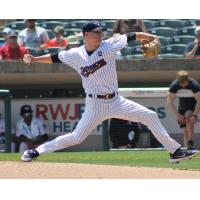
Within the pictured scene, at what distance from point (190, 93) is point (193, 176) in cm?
580

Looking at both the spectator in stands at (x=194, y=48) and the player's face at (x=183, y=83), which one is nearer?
the player's face at (x=183, y=83)

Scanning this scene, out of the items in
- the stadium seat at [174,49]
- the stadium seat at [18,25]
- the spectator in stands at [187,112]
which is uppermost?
the stadium seat at [18,25]

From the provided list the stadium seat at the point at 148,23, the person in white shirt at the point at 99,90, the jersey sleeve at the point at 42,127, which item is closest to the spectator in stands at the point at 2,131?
the jersey sleeve at the point at 42,127

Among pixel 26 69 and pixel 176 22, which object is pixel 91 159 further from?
pixel 176 22

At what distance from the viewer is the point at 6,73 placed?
13.2 meters

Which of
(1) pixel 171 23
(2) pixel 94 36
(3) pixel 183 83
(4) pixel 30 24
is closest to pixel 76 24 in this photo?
(4) pixel 30 24

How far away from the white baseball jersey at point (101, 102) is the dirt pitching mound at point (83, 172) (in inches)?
11.6

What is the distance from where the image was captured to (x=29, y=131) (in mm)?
12969

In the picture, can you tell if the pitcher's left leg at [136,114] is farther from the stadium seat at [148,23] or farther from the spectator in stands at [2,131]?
the stadium seat at [148,23]

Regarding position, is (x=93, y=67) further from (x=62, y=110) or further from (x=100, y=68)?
(x=62, y=110)

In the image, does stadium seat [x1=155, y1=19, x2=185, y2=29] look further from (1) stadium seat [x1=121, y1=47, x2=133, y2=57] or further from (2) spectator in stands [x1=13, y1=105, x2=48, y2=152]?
(2) spectator in stands [x1=13, y1=105, x2=48, y2=152]

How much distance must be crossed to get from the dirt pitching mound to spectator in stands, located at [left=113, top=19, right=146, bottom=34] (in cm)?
663

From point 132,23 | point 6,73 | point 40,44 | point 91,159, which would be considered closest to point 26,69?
point 6,73

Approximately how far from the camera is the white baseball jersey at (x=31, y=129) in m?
12.9
